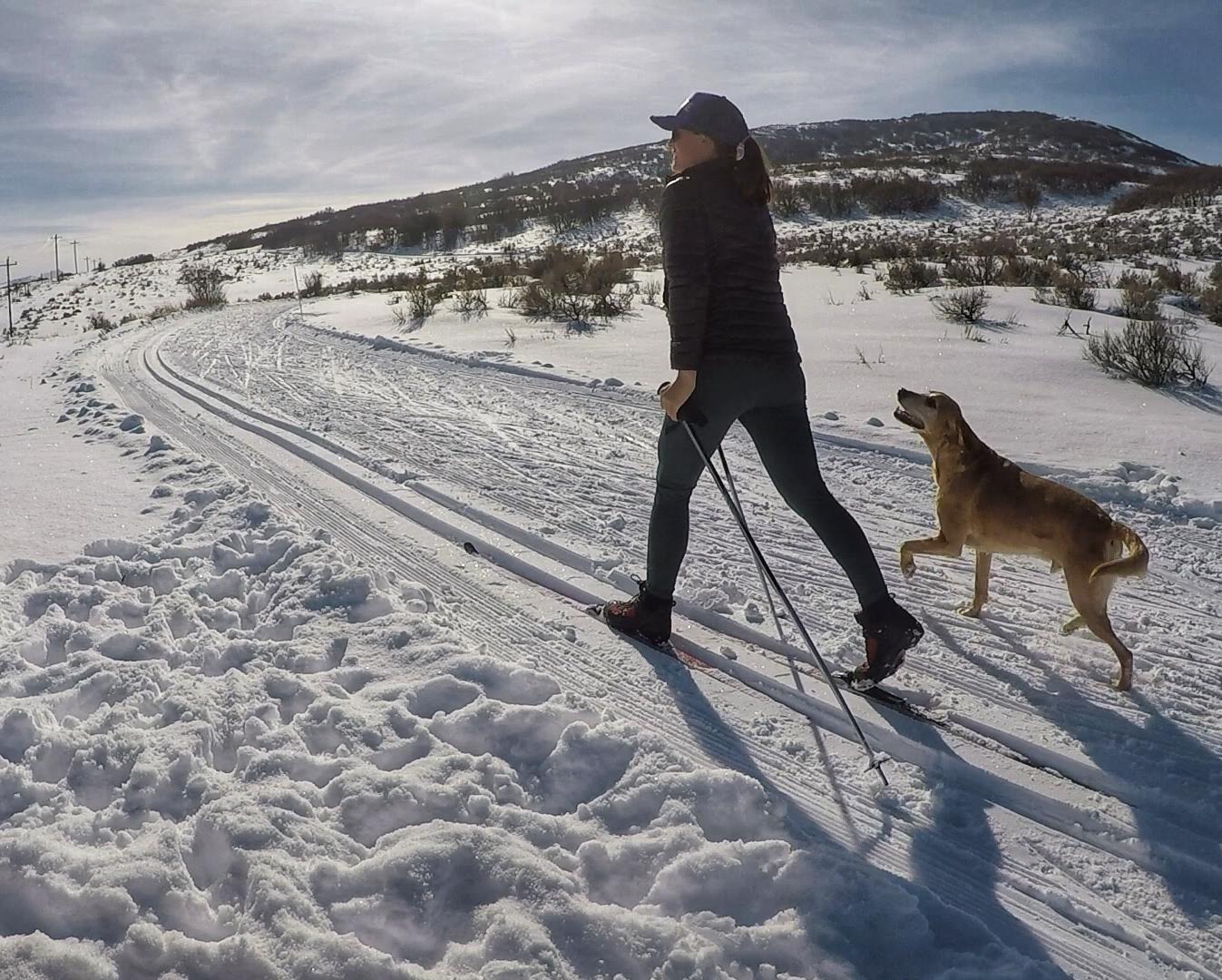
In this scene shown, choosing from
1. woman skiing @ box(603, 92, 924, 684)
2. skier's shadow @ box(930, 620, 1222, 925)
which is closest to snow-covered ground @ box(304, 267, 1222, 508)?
skier's shadow @ box(930, 620, 1222, 925)

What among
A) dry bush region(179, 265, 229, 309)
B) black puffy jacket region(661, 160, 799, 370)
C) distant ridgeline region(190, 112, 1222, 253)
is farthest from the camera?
distant ridgeline region(190, 112, 1222, 253)

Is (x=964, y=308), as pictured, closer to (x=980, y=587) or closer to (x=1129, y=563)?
(x=980, y=587)

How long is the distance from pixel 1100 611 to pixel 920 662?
2.13ft

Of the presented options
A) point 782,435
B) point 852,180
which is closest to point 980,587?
point 782,435

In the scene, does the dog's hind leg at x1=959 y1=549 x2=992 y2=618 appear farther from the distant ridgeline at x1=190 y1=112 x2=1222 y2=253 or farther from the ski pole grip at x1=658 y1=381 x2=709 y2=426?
the distant ridgeline at x1=190 y1=112 x2=1222 y2=253

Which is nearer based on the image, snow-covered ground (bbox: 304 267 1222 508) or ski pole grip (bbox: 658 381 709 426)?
ski pole grip (bbox: 658 381 709 426)

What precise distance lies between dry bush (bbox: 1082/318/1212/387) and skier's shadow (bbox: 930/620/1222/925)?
5.08m

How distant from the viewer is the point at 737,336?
2.68m

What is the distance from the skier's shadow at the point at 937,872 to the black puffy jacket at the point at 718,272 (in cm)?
128

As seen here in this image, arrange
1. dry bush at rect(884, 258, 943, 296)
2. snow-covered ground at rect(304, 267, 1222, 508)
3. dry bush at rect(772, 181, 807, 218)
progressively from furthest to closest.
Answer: dry bush at rect(772, 181, 807, 218), dry bush at rect(884, 258, 943, 296), snow-covered ground at rect(304, 267, 1222, 508)

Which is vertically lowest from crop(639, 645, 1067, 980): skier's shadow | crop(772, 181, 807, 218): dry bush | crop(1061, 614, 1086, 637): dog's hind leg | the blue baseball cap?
crop(639, 645, 1067, 980): skier's shadow

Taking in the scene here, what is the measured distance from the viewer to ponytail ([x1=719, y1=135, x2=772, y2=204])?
259 cm

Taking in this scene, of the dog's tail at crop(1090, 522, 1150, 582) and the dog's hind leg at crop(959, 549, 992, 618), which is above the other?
the dog's tail at crop(1090, 522, 1150, 582)

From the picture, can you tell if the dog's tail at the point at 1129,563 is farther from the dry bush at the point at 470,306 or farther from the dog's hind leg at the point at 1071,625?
the dry bush at the point at 470,306
